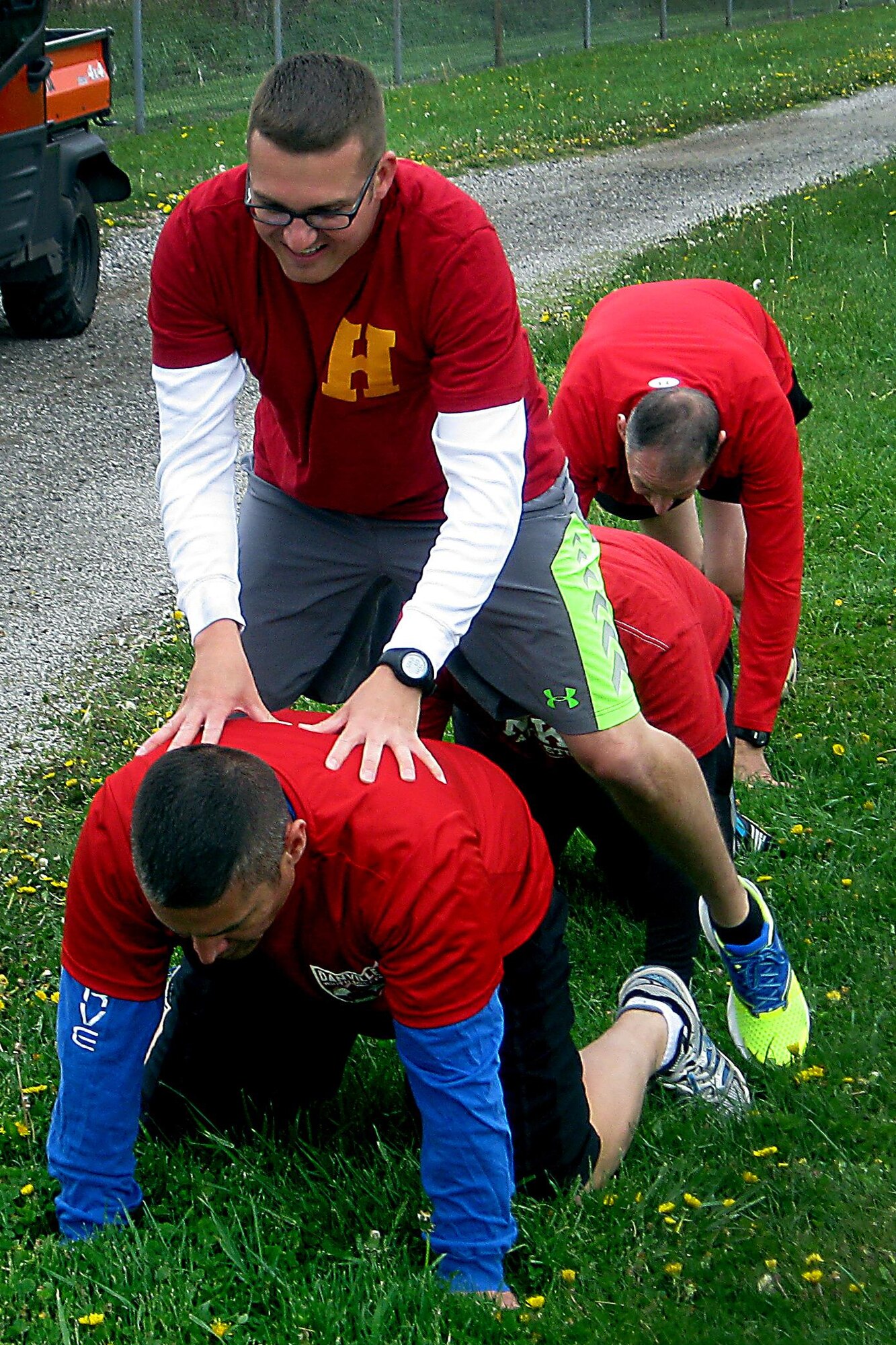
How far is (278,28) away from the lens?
19.1m

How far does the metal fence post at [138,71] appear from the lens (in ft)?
54.0

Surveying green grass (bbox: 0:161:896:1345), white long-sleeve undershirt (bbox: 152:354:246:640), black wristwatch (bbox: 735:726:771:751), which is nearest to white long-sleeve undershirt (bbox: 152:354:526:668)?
white long-sleeve undershirt (bbox: 152:354:246:640)

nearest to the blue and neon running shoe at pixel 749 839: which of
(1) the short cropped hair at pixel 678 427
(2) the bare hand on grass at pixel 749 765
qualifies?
(2) the bare hand on grass at pixel 749 765

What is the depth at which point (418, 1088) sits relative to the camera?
2.76 meters

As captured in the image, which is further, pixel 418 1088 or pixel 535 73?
pixel 535 73

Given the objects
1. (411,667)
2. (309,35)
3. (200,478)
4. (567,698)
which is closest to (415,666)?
(411,667)

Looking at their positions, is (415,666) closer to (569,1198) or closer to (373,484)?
(373,484)

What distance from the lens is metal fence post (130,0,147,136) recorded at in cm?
1645

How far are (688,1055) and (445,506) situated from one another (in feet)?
4.71

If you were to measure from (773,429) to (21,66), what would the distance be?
17.4 ft

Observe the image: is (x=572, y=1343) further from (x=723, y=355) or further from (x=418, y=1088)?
(x=723, y=355)

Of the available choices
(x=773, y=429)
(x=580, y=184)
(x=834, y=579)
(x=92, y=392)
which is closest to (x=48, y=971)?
(x=773, y=429)

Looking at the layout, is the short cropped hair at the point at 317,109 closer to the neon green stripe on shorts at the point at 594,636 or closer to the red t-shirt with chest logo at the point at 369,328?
the red t-shirt with chest logo at the point at 369,328

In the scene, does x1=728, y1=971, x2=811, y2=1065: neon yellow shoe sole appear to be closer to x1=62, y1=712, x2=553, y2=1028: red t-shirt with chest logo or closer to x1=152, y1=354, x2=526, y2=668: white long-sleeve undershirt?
x1=62, y1=712, x2=553, y2=1028: red t-shirt with chest logo
